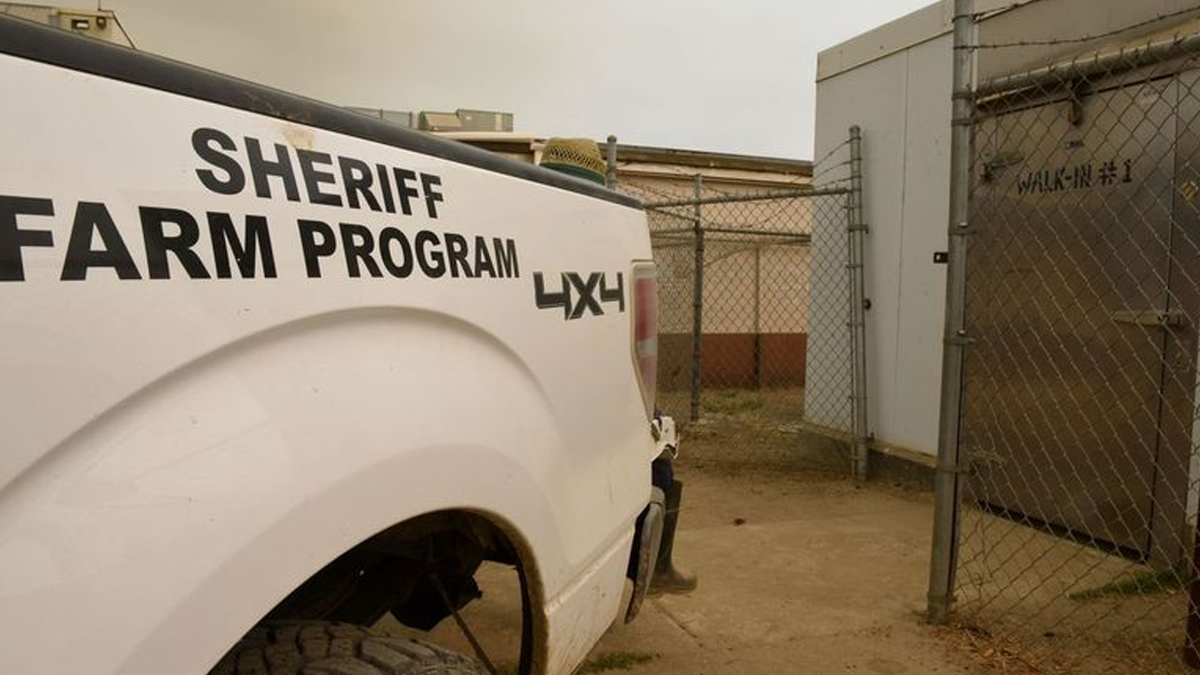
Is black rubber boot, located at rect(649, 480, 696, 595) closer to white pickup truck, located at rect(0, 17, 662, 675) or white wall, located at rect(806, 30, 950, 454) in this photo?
white pickup truck, located at rect(0, 17, 662, 675)

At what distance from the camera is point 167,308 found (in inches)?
43.3

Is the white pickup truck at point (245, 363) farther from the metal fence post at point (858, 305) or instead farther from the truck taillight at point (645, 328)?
the metal fence post at point (858, 305)

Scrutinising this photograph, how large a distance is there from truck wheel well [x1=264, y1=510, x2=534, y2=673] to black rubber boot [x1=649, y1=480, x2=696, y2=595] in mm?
934

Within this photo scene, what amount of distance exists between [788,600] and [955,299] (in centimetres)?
161

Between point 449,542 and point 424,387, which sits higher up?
point 424,387

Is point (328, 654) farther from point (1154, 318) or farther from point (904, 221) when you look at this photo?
point (904, 221)

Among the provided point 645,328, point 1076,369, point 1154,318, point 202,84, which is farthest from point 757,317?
point 202,84

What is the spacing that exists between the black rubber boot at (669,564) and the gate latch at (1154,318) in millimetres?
2717

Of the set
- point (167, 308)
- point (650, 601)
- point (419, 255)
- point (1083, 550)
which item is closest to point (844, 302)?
point (1083, 550)

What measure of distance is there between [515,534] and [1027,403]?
170 inches

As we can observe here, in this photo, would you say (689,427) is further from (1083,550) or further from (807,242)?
(1083,550)

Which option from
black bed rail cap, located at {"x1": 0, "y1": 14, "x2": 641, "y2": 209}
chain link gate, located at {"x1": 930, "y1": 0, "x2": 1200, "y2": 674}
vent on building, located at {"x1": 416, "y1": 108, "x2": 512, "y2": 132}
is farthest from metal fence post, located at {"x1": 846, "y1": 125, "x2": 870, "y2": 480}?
black bed rail cap, located at {"x1": 0, "y1": 14, "x2": 641, "y2": 209}

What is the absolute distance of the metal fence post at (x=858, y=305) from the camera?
6.78 m

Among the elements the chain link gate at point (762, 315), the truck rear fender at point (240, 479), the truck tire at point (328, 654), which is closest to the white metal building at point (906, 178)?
the chain link gate at point (762, 315)
